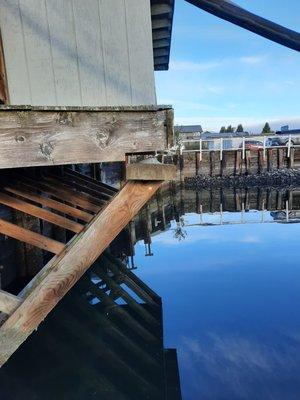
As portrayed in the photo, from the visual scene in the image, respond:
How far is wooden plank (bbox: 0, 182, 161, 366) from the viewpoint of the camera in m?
2.85

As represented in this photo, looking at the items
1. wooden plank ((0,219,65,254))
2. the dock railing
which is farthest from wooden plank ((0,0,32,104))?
the dock railing

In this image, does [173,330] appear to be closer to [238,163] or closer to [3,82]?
[3,82]

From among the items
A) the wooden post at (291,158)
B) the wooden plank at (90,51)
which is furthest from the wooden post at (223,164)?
the wooden plank at (90,51)

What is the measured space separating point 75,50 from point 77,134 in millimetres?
2062

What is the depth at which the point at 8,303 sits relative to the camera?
112 inches

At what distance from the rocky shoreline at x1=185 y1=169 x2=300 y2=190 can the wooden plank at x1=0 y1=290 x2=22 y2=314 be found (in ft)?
74.2

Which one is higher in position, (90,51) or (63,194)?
(90,51)

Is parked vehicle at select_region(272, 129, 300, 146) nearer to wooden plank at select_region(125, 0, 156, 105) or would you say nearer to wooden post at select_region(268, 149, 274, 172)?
wooden post at select_region(268, 149, 274, 172)

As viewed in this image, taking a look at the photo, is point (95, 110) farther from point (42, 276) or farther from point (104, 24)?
point (104, 24)

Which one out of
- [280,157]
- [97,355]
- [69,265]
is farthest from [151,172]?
[280,157]

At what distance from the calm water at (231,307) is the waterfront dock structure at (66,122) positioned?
2331 millimetres

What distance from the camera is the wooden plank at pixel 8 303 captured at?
2.84 meters

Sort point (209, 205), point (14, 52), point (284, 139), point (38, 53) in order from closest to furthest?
point (14, 52) → point (38, 53) → point (209, 205) → point (284, 139)

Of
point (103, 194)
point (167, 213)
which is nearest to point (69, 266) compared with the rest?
point (103, 194)
